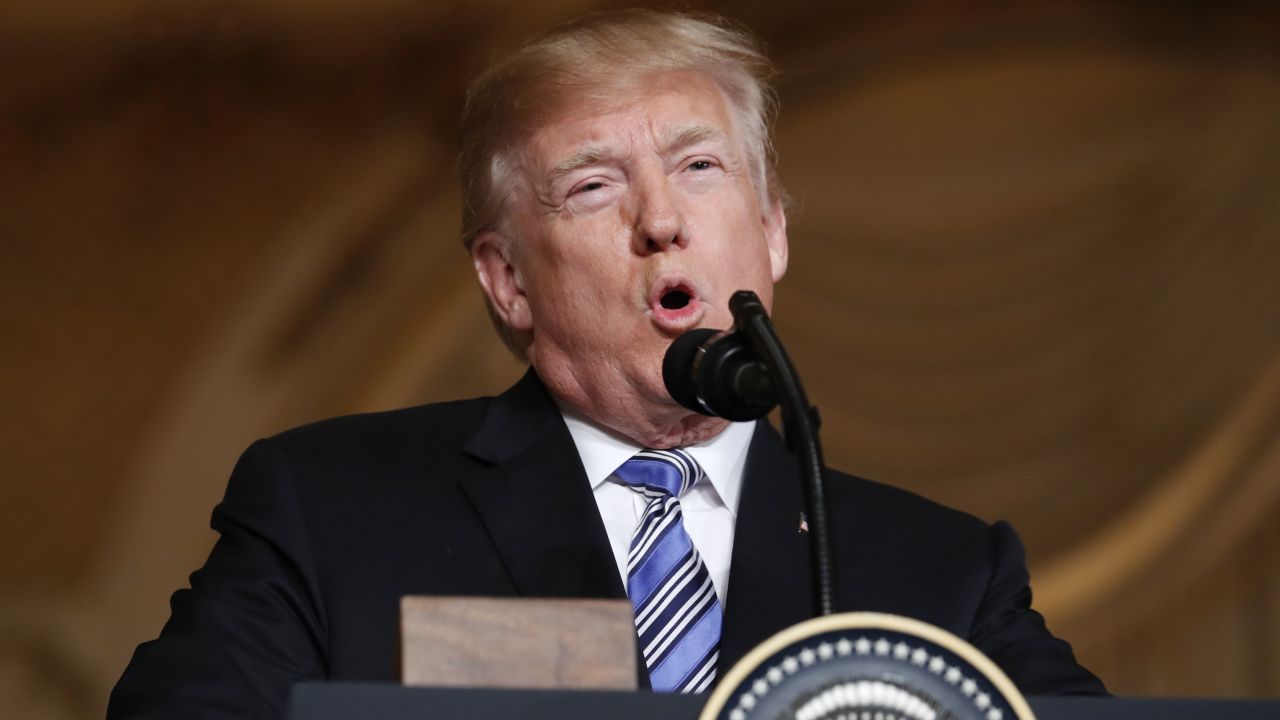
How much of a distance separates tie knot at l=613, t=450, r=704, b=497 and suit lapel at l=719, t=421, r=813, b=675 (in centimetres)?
7

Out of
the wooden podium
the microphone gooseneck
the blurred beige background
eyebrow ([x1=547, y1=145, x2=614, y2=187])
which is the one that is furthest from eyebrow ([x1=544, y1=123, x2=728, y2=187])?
the blurred beige background

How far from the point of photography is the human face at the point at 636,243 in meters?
2.04

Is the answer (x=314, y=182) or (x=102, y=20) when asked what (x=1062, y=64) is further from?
(x=102, y=20)

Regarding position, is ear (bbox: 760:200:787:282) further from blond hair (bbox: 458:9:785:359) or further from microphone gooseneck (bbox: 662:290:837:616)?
microphone gooseneck (bbox: 662:290:837:616)

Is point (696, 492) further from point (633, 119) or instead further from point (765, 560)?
point (633, 119)

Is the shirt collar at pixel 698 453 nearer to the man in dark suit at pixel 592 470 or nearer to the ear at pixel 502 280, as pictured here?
the man in dark suit at pixel 592 470

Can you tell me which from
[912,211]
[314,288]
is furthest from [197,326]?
[912,211]

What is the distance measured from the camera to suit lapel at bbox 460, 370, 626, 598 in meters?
1.90

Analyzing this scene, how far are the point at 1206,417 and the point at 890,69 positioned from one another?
1.12 meters

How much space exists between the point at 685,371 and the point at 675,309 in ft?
2.19

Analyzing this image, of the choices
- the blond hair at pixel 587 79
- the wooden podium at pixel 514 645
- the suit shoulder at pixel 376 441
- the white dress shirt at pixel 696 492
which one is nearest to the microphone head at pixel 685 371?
the wooden podium at pixel 514 645

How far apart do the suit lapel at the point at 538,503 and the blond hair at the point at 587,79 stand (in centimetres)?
20

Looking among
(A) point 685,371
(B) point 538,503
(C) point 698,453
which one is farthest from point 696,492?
(A) point 685,371

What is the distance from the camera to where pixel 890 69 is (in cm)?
447
